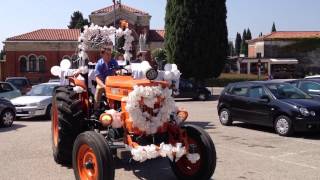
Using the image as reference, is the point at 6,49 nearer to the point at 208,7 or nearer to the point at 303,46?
the point at 208,7

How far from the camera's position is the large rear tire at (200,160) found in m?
7.36

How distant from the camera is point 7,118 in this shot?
51.9 feet

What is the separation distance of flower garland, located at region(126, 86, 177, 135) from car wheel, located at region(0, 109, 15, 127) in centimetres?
958

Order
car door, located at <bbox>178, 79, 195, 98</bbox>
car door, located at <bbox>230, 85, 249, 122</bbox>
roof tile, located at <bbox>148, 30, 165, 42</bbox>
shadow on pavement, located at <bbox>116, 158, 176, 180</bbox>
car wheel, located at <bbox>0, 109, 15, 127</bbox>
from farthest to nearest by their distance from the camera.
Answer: roof tile, located at <bbox>148, 30, 165, 42</bbox>
car door, located at <bbox>178, 79, 195, 98</bbox>
car wheel, located at <bbox>0, 109, 15, 127</bbox>
car door, located at <bbox>230, 85, 249, 122</bbox>
shadow on pavement, located at <bbox>116, 158, 176, 180</bbox>

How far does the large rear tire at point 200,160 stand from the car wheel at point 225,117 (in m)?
8.05

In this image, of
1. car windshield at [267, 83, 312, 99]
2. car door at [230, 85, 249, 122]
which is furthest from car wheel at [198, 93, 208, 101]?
car windshield at [267, 83, 312, 99]

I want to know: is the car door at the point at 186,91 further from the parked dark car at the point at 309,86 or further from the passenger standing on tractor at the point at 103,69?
the passenger standing on tractor at the point at 103,69

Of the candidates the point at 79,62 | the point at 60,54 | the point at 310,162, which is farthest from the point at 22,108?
the point at 60,54

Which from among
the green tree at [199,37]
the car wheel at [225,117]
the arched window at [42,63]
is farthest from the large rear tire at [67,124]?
the arched window at [42,63]

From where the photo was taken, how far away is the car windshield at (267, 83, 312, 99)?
1407 centimetres

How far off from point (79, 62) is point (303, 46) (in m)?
66.6

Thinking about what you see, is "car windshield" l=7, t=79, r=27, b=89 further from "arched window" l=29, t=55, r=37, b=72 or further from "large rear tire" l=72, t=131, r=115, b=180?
"arched window" l=29, t=55, r=37, b=72

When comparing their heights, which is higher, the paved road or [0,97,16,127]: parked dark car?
[0,97,16,127]: parked dark car

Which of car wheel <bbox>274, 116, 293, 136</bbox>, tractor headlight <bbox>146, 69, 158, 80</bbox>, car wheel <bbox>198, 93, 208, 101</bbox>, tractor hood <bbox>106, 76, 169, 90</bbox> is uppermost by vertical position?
tractor headlight <bbox>146, 69, 158, 80</bbox>
